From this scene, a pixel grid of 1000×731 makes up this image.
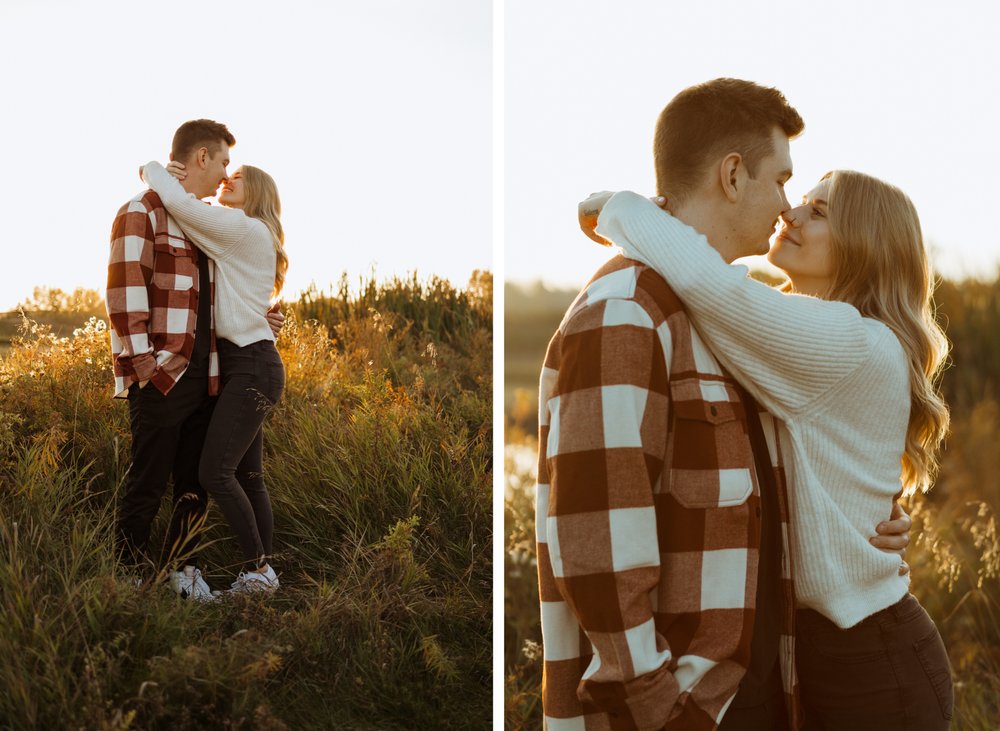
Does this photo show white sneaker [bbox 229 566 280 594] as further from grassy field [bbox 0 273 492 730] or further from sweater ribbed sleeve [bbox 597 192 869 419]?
sweater ribbed sleeve [bbox 597 192 869 419]

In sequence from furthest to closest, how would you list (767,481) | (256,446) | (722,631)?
(256,446) → (767,481) → (722,631)

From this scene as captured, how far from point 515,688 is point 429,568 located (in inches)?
21.0

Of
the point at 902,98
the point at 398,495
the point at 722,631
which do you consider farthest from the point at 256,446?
the point at 902,98

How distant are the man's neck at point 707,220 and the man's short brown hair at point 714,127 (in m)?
0.02

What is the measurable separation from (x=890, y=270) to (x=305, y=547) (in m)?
1.83

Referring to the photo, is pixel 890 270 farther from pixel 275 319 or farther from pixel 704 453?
pixel 275 319

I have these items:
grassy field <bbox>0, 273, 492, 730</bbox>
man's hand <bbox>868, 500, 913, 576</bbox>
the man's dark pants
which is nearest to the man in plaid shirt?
man's hand <bbox>868, 500, 913, 576</bbox>

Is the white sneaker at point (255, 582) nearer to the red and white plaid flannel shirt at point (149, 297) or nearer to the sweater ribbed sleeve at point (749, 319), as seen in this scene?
the red and white plaid flannel shirt at point (149, 297)

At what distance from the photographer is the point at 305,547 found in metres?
2.67

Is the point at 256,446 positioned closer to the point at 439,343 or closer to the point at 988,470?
the point at 439,343

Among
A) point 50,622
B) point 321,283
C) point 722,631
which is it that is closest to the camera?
point 722,631

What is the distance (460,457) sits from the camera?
2.86 metres

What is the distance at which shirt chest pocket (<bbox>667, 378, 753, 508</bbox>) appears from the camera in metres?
1.28

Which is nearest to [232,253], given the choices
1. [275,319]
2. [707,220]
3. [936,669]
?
[275,319]
